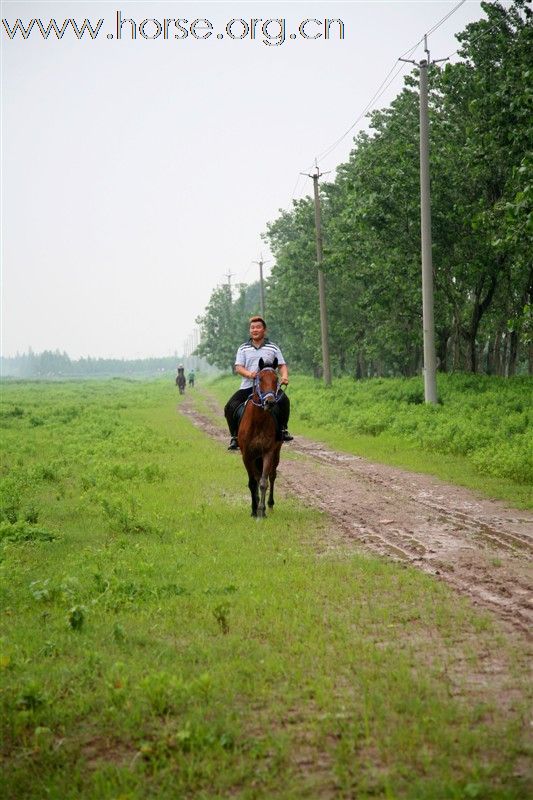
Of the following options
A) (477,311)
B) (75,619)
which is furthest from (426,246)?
(75,619)

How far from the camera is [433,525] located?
431 inches

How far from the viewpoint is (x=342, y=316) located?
161 feet

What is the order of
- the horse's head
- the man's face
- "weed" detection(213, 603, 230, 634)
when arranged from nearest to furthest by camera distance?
"weed" detection(213, 603, 230, 634), the horse's head, the man's face

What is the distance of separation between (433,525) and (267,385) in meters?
3.17

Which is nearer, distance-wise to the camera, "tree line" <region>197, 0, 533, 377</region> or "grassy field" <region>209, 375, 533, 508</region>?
"grassy field" <region>209, 375, 533, 508</region>

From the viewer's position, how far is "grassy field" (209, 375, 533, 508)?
49.9ft

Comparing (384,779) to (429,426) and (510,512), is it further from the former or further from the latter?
(429,426)

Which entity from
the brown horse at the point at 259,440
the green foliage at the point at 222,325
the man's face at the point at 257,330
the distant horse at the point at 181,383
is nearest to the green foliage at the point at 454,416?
the brown horse at the point at 259,440

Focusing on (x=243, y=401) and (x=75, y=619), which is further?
(x=243, y=401)

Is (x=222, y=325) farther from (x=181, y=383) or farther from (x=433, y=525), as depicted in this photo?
(x=433, y=525)

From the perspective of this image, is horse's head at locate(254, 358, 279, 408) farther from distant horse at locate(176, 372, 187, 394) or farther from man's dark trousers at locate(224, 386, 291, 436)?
distant horse at locate(176, 372, 187, 394)

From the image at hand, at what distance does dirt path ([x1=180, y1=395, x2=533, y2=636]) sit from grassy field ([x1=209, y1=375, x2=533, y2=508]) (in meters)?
0.95

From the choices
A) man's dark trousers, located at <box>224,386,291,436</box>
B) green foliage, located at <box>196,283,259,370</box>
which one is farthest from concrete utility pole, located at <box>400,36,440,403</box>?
green foliage, located at <box>196,283,259,370</box>

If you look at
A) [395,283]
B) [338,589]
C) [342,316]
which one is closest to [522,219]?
[338,589]
